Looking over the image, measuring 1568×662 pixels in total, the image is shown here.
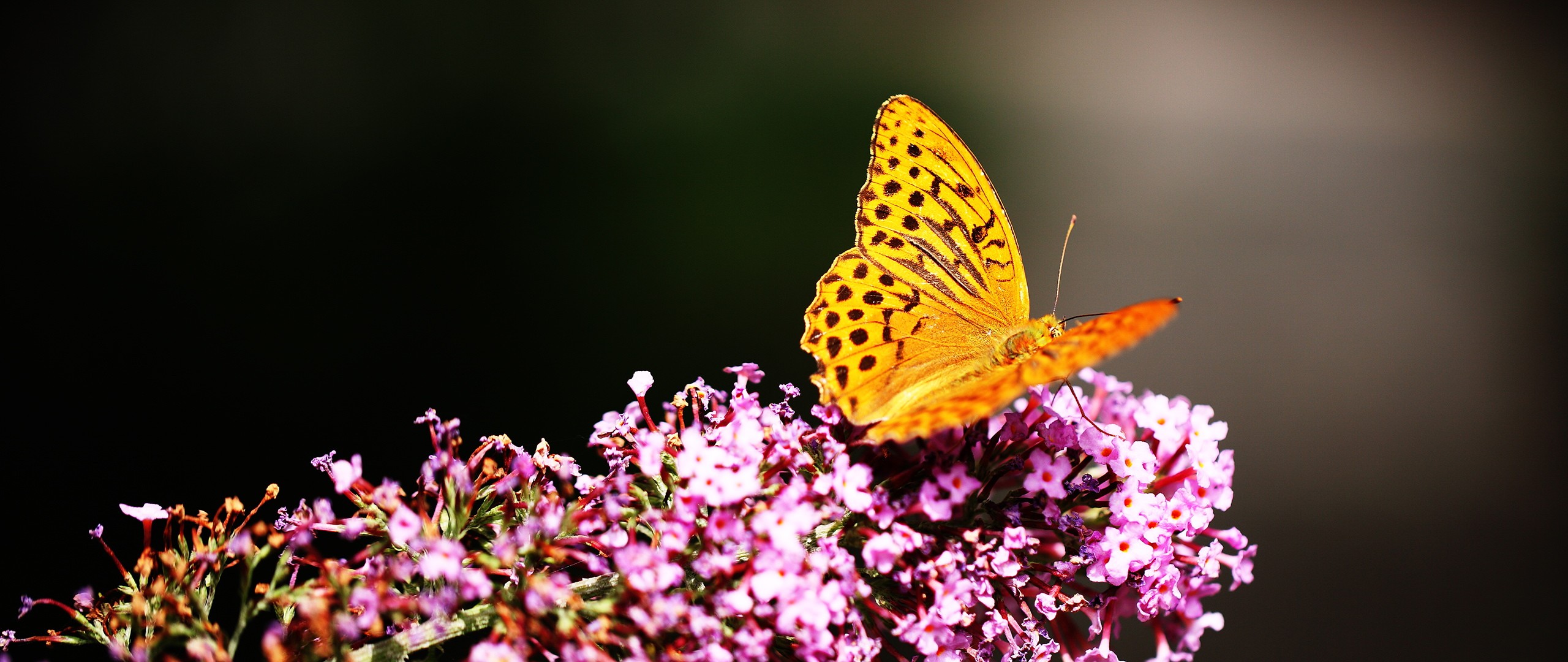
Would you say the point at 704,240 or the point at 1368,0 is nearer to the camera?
the point at 704,240

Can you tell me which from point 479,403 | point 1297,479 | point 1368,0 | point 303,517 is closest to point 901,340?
point 303,517

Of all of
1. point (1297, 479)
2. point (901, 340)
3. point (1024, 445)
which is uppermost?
point (1297, 479)

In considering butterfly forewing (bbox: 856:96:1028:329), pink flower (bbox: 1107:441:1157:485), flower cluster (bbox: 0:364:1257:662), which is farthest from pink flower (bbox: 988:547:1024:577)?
Result: butterfly forewing (bbox: 856:96:1028:329)

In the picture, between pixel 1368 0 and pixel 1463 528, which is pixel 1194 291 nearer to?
pixel 1463 528

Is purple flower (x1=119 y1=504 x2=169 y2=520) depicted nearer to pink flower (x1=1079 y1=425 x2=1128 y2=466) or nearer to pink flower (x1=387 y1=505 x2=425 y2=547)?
pink flower (x1=387 y1=505 x2=425 y2=547)

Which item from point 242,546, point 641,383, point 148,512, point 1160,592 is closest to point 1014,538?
point 1160,592

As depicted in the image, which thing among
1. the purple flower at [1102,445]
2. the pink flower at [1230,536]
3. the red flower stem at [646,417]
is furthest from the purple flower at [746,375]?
the pink flower at [1230,536]

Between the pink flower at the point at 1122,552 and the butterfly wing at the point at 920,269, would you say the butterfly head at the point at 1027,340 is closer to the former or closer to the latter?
the butterfly wing at the point at 920,269
